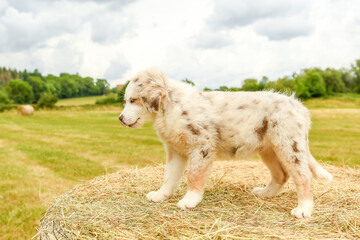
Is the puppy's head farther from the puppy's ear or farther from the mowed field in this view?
the mowed field

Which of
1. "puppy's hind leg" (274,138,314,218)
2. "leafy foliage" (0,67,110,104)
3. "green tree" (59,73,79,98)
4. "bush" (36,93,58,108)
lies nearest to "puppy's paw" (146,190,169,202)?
"puppy's hind leg" (274,138,314,218)

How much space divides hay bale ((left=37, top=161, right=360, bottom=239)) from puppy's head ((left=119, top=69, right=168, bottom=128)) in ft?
2.96

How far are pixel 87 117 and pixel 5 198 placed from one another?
1527 cm

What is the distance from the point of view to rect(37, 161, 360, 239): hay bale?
2.68 metres

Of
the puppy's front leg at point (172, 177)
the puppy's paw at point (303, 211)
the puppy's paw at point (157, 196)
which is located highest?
the puppy's front leg at point (172, 177)

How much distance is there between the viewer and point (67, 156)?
9711 mm

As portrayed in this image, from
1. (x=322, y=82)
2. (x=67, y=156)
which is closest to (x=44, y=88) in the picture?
(x=322, y=82)

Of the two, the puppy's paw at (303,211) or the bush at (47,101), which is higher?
the bush at (47,101)

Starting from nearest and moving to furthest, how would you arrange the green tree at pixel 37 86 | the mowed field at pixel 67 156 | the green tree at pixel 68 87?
the mowed field at pixel 67 156 < the green tree at pixel 68 87 < the green tree at pixel 37 86

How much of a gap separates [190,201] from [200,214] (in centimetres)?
21

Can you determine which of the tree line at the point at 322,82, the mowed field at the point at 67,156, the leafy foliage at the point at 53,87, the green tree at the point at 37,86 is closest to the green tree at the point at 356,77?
the tree line at the point at 322,82

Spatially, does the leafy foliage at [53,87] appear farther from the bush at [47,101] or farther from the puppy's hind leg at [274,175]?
the puppy's hind leg at [274,175]

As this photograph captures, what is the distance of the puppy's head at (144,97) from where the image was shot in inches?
132

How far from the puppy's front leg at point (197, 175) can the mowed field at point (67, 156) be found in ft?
5.14
